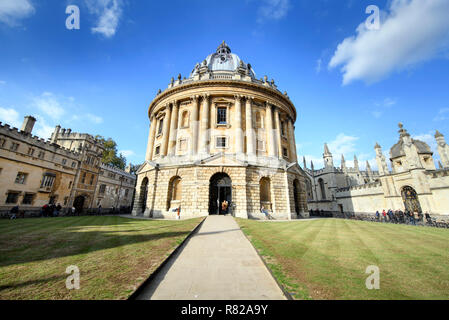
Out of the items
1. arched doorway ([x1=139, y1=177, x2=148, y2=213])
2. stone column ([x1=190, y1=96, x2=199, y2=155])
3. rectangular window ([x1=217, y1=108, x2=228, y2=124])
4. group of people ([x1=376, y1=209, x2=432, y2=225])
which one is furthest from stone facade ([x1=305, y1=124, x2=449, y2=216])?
arched doorway ([x1=139, y1=177, x2=148, y2=213])

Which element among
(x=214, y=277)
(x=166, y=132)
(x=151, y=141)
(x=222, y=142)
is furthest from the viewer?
(x=151, y=141)

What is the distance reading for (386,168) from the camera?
26.2m

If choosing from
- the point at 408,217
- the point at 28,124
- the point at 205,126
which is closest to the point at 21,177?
the point at 28,124

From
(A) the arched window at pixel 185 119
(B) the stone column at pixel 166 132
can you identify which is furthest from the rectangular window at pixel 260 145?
(B) the stone column at pixel 166 132

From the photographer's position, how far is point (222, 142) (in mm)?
22812

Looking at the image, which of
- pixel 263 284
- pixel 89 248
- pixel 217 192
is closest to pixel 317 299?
pixel 263 284

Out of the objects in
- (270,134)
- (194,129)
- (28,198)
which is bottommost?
Result: (28,198)

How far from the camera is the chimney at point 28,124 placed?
2470cm

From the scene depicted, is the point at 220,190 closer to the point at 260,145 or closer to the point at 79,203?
the point at 260,145

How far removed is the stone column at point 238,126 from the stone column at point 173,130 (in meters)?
8.33

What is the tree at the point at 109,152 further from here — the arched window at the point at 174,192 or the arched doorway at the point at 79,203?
the arched window at the point at 174,192

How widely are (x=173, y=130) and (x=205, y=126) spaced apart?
477 centimetres

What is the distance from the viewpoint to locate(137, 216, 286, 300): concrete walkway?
3.78 meters
